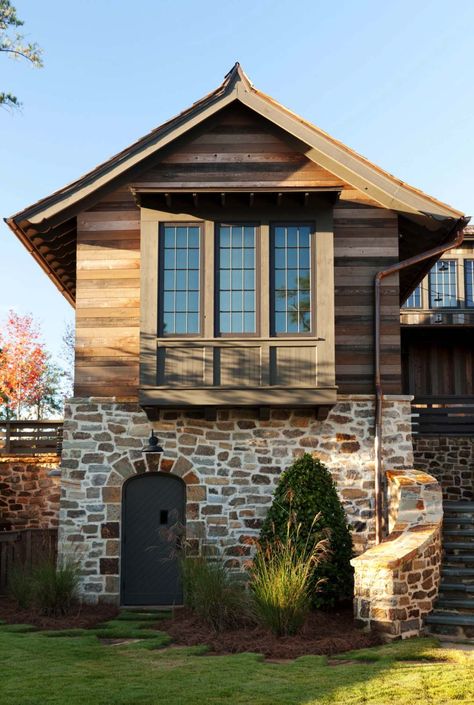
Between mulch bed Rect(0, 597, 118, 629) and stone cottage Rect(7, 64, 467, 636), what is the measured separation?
0.42m

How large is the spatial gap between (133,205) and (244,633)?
711cm

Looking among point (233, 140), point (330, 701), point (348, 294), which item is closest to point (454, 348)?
point (348, 294)

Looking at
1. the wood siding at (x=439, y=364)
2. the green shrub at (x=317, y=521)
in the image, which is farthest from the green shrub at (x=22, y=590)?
the wood siding at (x=439, y=364)

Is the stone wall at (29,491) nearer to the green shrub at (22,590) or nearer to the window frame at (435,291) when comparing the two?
the green shrub at (22,590)

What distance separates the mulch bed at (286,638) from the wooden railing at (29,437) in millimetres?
11226

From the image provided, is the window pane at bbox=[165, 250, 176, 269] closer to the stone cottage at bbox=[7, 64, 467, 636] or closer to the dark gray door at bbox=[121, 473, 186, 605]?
the stone cottage at bbox=[7, 64, 467, 636]

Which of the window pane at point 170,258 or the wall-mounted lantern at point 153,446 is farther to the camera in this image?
the window pane at point 170,258

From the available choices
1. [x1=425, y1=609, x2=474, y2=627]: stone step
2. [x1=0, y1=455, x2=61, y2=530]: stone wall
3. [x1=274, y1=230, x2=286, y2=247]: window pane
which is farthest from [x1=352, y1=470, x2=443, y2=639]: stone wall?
[x1=0, y1=455, x2=61, y2=530]: stone wall

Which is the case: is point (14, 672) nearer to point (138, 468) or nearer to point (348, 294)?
point (138, 468)

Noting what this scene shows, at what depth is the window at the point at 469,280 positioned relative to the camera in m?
22.6

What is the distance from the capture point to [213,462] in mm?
12609

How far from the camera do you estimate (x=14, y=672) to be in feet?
26.0

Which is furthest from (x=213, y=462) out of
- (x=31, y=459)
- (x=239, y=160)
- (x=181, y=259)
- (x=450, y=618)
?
(x=31, y=459)

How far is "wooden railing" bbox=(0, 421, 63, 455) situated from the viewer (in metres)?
20.9
